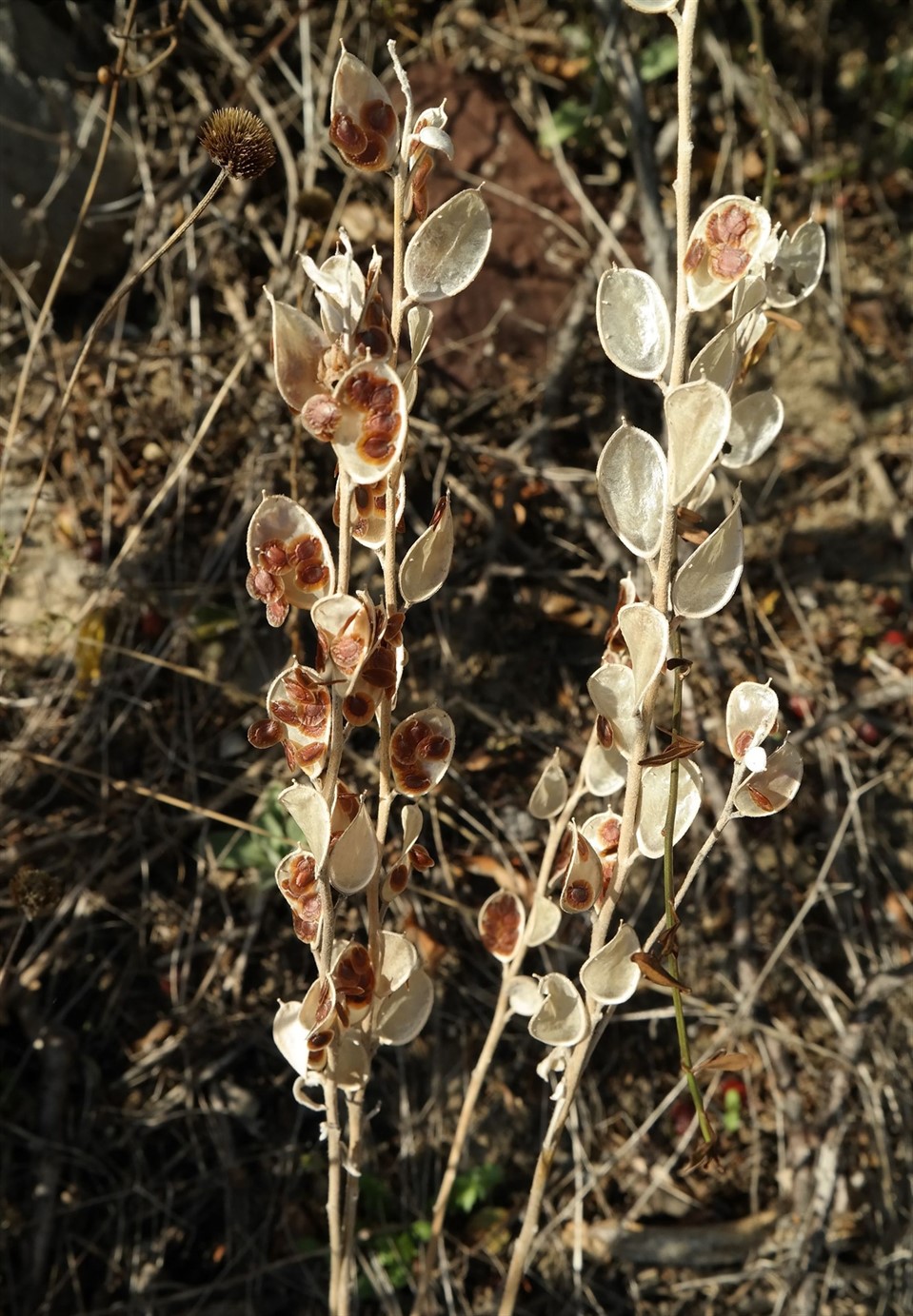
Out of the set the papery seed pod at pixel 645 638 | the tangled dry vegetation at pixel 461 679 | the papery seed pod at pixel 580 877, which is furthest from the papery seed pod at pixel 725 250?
the tangled dry vegetation at pixel 461 679

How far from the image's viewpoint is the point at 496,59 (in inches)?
83.8

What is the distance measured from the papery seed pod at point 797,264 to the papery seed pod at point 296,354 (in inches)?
15.1

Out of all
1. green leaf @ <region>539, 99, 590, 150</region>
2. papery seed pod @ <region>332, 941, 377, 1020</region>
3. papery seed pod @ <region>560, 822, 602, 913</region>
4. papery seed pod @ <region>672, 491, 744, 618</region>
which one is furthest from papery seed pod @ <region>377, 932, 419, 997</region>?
green leaf @ <region>539, 99, 590, 150</region>

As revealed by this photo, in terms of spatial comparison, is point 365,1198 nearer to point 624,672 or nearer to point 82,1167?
point 82,1167

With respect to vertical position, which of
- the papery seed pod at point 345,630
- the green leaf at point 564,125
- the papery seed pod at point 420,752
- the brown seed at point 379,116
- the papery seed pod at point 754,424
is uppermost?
the green leaf at point 564,125

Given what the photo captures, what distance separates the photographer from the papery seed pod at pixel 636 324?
2.89 feet

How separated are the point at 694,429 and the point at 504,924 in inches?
23.1

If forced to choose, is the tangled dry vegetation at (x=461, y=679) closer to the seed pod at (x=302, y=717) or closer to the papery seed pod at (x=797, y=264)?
the seed pod at (x=302, y=717)

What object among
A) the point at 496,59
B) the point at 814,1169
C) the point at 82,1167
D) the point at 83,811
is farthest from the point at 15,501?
the point at 814,1169

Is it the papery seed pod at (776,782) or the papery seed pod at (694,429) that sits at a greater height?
the papery seed pod at (694,429)

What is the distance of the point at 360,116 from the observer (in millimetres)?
820

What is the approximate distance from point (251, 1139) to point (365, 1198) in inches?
7.5

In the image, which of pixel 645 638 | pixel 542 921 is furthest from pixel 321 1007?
pixel 645 638

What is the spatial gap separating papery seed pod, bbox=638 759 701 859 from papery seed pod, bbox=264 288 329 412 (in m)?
0.42
